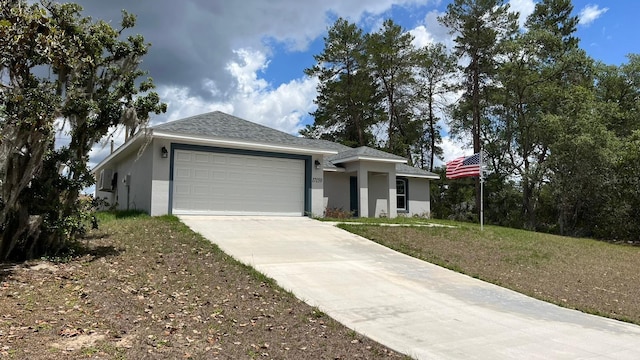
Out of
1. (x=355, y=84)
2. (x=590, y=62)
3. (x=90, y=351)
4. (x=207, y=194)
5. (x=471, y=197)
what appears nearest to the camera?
(x=90, y=351)

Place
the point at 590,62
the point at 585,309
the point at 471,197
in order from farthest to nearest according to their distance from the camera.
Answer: the point at 471,197, the point at 590,62, the point at 585,309

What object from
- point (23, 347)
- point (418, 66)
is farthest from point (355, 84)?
point (23, 347)

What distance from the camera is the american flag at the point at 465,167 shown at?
16325 millimetres

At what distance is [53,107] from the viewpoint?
7090mm

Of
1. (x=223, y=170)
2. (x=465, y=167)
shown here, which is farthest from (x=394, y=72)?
Answer: (x=223, y=170)

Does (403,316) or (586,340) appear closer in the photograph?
(586,340)

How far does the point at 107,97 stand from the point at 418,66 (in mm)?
27425

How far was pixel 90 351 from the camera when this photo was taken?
14.1 ft

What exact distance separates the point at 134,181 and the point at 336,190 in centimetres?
807

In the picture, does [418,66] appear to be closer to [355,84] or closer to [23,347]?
[355,84]

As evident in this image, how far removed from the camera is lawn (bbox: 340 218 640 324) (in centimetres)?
843

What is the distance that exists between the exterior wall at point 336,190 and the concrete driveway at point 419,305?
7.46 m

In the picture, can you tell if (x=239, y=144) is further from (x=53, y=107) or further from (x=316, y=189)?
(x=53, y=107)

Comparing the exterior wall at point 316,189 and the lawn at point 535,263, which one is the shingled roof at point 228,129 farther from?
the lawn at point 535,263
